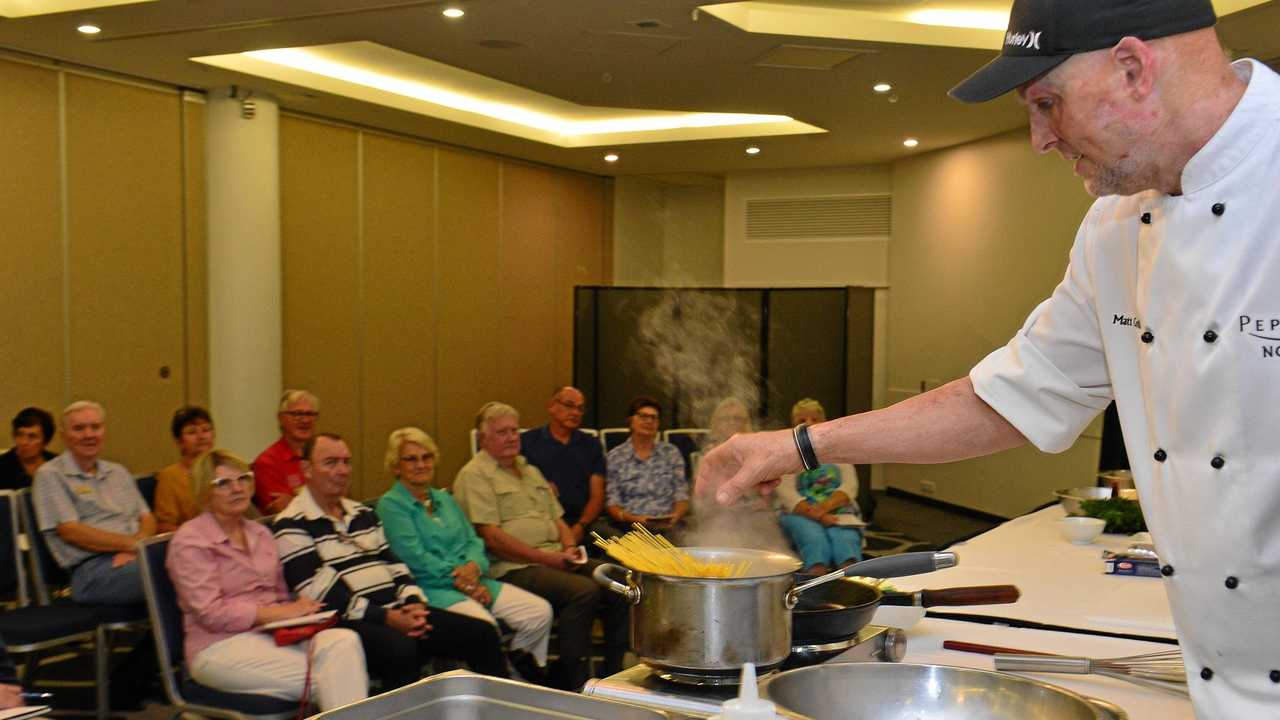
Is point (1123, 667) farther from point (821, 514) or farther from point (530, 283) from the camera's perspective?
point (530, 283)

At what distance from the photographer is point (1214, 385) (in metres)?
1.22

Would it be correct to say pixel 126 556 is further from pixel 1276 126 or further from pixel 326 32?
pixel 1276 126

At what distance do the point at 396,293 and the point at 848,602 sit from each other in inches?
273

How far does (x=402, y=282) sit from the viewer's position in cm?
846

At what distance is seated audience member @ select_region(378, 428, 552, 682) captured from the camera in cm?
417

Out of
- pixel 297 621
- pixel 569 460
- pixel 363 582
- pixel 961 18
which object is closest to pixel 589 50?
pixel 961 18

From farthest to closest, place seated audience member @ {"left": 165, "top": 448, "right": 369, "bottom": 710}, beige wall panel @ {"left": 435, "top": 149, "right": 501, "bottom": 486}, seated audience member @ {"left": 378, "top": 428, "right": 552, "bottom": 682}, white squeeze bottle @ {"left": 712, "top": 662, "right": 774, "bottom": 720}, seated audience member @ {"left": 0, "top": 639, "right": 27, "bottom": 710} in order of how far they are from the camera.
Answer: beige wall panel @ {"left": 435, "top": 149, "right": 501, "bottom": 486}
seated audience member @ {"left": 378, "top": 428, "right": 552, "bottom": 682}
seated audience member @ {"left": 165, "top": 448, "right": 369, "bottom": 710}
seated audience member @ {"left": 0, "top": 639, "right": 27, "bottom": 710}
white squeeze bottle @ {"left": 712, "top": 662, "right": 774, "bottom": 720}

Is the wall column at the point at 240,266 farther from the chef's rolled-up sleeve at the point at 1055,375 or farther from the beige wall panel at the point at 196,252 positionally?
the chef's rolled-up sleeve at the point at 1055,375

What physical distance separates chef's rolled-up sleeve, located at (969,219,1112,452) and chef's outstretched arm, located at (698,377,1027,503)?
0.12ft

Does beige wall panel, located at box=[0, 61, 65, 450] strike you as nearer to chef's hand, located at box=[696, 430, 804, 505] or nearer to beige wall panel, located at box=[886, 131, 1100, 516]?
chef's hand, located at box=[696, 430, 804, 505]

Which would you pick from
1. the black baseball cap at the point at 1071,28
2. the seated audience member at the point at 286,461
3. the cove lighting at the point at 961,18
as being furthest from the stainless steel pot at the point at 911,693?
the cove lighting at the point at 961,18

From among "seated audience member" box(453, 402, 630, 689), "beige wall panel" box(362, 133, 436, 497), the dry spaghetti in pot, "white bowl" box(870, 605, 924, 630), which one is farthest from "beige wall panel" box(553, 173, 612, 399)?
the dry spaghetti in pot

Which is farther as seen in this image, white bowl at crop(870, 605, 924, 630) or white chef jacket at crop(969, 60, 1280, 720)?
white bowl at crop(870, 605, 924, 630)

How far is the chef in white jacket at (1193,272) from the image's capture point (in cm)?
→ 118
